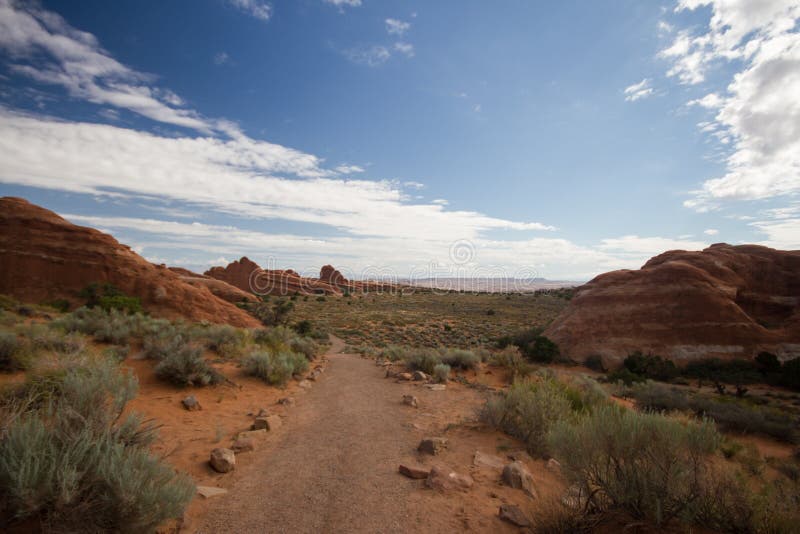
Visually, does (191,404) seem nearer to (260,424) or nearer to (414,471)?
(260,424)

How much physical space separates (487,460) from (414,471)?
1.20m

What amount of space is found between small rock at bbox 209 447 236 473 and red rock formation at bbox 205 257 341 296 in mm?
59784

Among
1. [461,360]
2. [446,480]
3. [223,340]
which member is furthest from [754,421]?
[223,340]

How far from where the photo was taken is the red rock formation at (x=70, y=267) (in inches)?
819

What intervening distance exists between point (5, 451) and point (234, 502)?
2022 millimetres

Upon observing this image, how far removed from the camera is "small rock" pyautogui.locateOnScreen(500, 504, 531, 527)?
3322mm

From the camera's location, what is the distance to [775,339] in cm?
1570

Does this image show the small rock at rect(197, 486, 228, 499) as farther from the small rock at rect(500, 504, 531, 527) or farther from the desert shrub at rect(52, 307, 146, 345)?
the desert shrub at rect(52, 307, 146, 345)

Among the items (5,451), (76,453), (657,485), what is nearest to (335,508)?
(76,453)

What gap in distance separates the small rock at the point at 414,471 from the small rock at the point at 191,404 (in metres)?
4.28

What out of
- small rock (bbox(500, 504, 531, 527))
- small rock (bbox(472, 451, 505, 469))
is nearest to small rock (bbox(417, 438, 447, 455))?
small rock (bbox(472, 451, 505, 469))

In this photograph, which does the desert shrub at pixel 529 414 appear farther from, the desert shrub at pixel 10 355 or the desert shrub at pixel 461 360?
the desert shrub at pixel 10 355

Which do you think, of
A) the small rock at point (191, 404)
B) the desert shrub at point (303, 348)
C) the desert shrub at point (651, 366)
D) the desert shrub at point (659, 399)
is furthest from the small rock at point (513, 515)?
the desert shrub at point (651, 366)

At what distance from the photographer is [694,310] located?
1692cm
